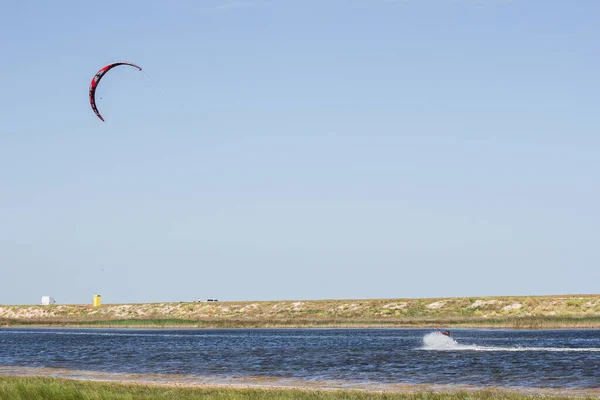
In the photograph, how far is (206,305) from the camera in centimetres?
15788

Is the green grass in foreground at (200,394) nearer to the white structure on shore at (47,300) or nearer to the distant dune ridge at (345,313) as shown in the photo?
the distant dune ridge at (345,313)

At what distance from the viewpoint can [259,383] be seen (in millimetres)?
44719

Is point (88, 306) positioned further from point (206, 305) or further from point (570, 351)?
point (570, 351)

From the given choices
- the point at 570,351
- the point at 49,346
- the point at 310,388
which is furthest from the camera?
the point at 49,346

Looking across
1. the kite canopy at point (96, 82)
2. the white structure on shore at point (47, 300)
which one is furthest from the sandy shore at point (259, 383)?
the white structure on shore at point (47, 300)

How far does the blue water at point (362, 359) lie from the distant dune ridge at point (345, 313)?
2420 centimetres

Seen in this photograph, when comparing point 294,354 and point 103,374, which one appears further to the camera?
point 294,354

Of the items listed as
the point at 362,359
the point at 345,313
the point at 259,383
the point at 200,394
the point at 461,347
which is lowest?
the point at 259,383

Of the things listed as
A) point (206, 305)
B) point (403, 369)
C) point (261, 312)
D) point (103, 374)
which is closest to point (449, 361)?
point (403, 369)

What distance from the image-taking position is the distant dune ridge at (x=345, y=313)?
108500 mm

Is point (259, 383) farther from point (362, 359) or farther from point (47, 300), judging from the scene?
point (47, 300)

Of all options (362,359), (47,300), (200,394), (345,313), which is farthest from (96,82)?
(47,300)

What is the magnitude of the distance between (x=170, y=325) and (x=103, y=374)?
83.5m

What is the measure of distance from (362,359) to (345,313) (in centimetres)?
7706
